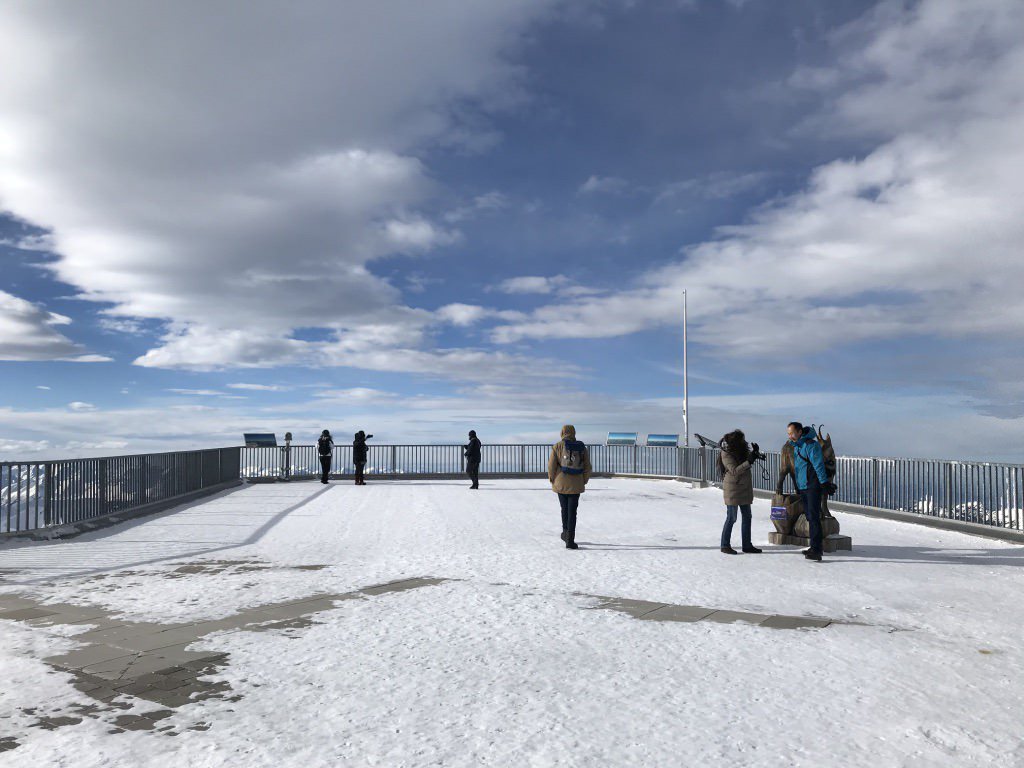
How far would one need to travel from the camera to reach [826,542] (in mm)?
11680

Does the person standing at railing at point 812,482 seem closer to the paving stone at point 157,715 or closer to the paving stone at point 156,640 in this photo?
the paving stone at point 156,640

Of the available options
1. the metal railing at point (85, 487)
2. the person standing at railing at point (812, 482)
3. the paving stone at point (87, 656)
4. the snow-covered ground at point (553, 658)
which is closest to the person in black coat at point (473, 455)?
the metal railing at point (85, 487)

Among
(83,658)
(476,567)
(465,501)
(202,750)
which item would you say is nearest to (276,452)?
(465,501)

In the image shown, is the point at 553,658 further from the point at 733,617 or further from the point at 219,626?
the point at 219,626

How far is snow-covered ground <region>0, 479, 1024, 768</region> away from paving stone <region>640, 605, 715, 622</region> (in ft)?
0.81

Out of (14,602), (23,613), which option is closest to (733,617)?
(23,613)

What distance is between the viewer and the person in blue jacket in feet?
35.6

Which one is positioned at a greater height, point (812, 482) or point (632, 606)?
point (812, 482)

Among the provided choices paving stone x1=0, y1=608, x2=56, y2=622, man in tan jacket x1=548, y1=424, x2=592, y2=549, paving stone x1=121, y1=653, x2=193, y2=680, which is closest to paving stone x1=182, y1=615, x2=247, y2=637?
paving stone x1=121, y1=653, x2=193, y2=680

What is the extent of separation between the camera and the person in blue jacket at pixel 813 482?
35.6 ft

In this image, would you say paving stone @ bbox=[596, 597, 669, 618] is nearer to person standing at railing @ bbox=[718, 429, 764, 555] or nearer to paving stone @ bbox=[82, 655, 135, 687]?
person standing at railing @ bbox=[718, 429, 764, 555]

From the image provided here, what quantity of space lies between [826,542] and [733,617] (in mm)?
5138

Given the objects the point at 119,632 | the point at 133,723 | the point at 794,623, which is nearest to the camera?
the point at 133,723

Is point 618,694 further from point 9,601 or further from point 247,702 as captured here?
point 9,601
